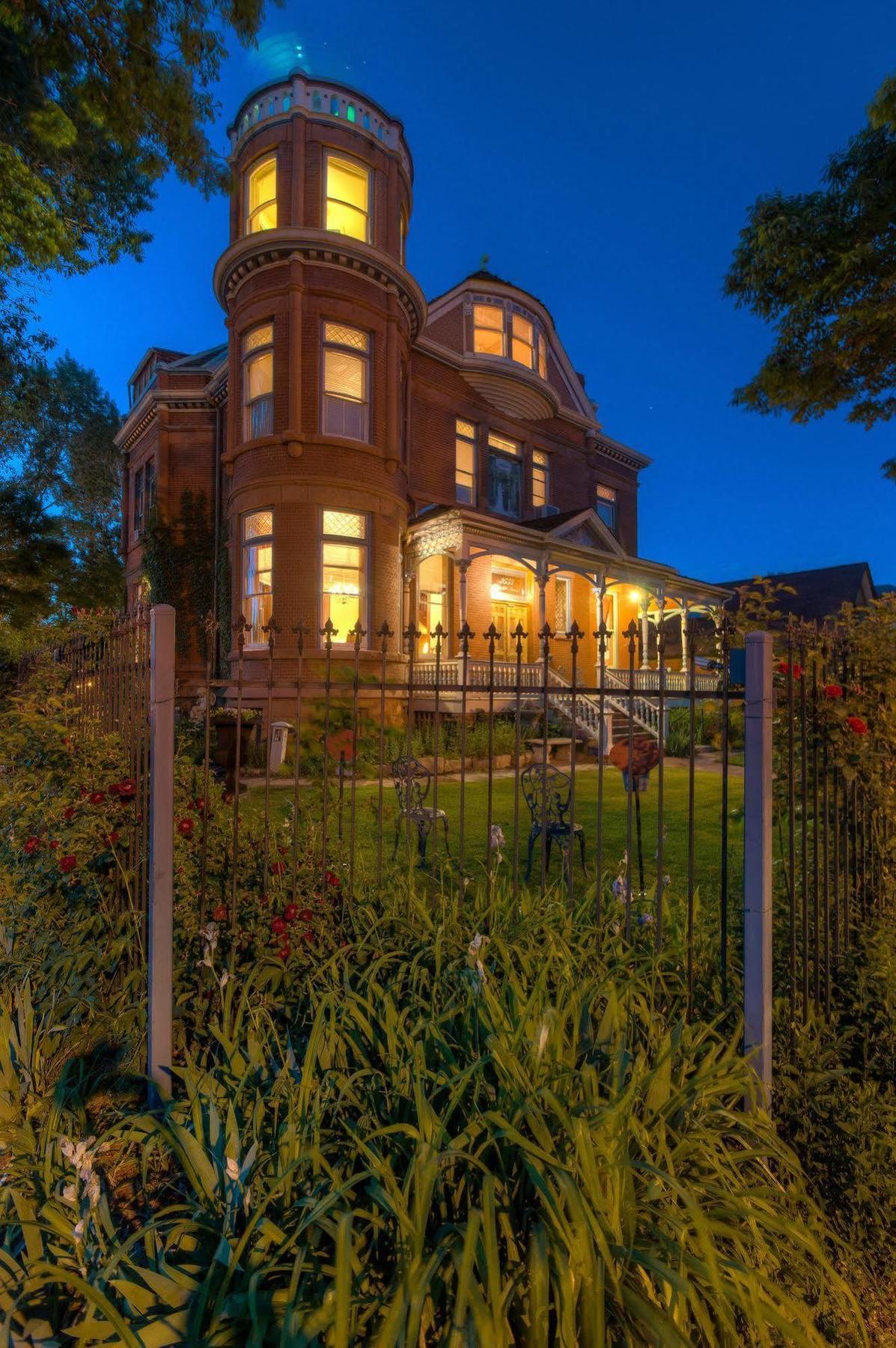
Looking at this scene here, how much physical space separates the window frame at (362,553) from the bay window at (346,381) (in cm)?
184

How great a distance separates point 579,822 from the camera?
7.50 m

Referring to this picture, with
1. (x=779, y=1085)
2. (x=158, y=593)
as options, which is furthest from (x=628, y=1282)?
(x=158, y=593)

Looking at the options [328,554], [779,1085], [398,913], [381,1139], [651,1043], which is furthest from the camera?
[328,554]

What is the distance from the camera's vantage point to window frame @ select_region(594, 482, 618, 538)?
2464 centimetres

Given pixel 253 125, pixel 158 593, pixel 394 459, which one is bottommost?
pixel 158 593

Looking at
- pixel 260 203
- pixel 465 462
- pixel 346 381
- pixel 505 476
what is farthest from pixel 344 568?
pixel 260 203

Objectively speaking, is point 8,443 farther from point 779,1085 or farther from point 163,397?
point 779,1085

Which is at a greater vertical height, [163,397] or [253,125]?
[253,125]

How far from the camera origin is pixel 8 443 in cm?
2078

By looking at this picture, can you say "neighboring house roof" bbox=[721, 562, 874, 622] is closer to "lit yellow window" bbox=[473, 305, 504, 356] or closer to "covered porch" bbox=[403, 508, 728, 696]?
"covered porch" bbox=[403, 508, 728, 696]

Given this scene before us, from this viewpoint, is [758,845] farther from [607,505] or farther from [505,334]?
→ [607,505]

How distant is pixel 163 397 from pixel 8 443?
592 cm

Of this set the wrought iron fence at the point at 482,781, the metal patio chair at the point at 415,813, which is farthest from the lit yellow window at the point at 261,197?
the metal patio chair at the point at 415,813

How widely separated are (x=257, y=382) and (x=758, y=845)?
16.0 m
